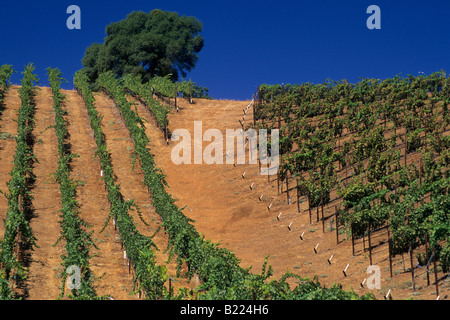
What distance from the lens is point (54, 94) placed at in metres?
39.2

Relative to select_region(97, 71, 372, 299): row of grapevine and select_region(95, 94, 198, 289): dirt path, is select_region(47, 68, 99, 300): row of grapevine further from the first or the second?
select_region(97, 71, 372, 299): row of grapevine

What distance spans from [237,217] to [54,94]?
1871 centimetres

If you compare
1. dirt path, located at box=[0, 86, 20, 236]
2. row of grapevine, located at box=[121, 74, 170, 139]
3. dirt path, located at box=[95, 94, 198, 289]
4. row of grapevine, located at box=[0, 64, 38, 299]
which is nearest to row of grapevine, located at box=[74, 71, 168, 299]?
dirt path, located at box=[95, 94, 198, 289]

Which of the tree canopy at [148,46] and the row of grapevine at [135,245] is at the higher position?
the tree canopy at [148,46]

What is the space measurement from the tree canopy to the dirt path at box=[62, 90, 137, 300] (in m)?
16.7

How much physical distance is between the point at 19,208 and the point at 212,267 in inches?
377

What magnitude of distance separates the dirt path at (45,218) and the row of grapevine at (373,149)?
9504 millimetres

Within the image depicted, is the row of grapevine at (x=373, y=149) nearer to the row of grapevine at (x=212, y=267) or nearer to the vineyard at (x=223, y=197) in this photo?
the vineyard at (x=223, y=197)

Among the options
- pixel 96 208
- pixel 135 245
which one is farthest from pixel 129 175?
pixel 135 245

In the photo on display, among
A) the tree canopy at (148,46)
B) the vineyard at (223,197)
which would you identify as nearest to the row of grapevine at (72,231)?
the vineyard at (223,197)

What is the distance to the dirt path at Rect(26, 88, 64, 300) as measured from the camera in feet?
59.0

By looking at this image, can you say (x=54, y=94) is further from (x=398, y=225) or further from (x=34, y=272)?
(x=398, y=225)

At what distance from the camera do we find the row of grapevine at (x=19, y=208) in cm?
1712
